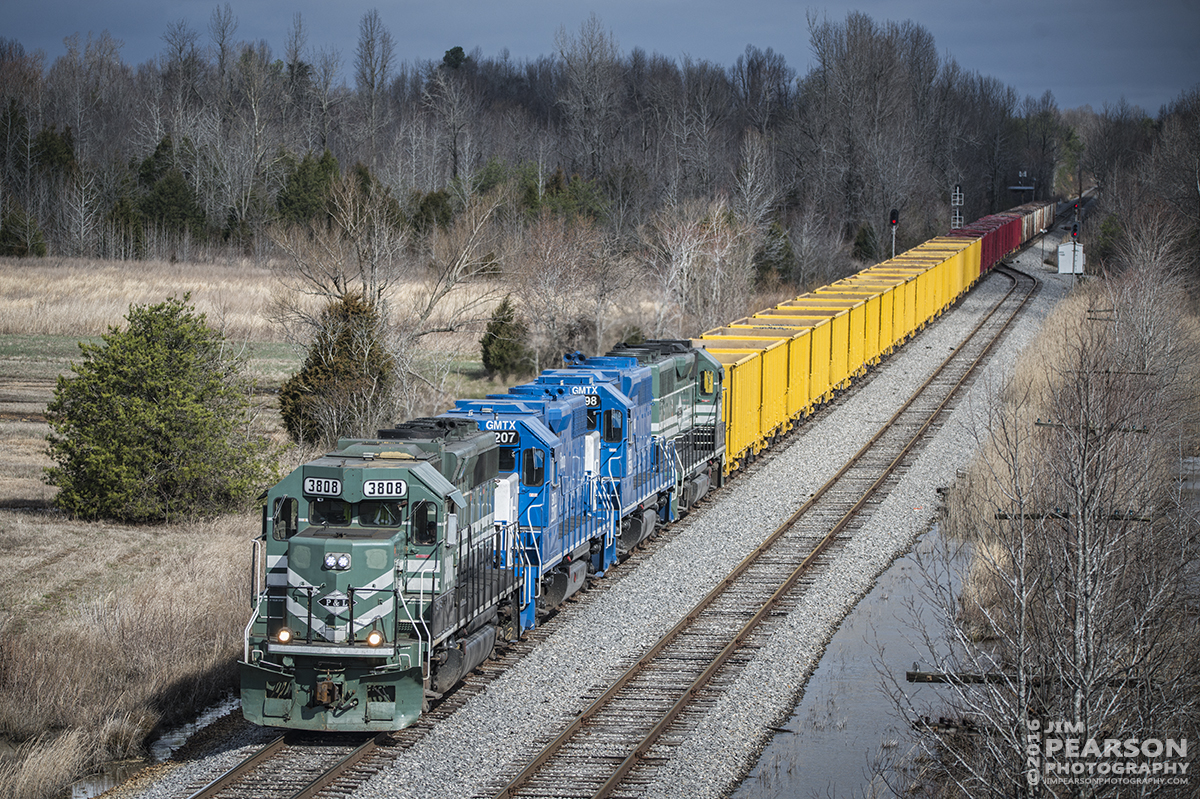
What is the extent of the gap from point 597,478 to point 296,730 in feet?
25.1

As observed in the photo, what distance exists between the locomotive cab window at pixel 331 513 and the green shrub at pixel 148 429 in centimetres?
1113

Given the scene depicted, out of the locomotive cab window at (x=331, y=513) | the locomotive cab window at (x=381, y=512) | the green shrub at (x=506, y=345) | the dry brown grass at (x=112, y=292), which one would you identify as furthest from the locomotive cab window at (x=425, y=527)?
the dry brown grass at (x=112, y=292)

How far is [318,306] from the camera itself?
168 feet

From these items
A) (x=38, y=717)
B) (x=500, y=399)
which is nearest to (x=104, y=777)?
(x=38, y=717)

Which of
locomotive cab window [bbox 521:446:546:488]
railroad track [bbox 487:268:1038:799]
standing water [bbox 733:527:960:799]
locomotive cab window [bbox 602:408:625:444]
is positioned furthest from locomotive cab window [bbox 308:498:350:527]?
locomotive cab window [bbox 602:408:625:444]

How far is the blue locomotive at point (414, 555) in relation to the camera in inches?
521

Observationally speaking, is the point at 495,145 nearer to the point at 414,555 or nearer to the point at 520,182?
the point at 520,182

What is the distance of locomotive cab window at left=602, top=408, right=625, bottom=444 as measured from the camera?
2145 cm

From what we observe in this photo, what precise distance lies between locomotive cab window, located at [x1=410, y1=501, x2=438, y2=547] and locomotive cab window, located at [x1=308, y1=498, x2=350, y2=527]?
789 millimetres

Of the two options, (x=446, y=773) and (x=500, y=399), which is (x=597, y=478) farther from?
(x=446, y=773)

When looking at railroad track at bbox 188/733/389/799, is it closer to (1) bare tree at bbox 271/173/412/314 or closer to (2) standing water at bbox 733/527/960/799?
(2) standing water at bbox 733/527/960/799

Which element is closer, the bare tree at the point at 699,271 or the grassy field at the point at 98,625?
the grassy field at the point at 98,625

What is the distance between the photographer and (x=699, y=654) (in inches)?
682

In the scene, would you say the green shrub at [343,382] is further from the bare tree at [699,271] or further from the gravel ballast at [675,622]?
the bare tree at [699,271]
